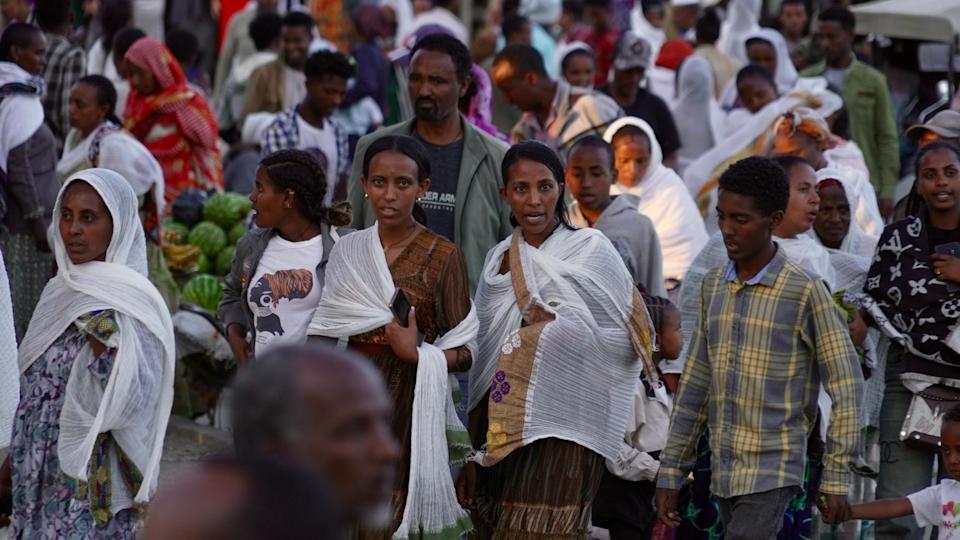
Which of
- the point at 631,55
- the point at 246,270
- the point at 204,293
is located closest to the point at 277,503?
the point at 246,270

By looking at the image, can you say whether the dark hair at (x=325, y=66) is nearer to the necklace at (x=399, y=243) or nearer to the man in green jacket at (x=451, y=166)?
the man in green jacket at (x=451, y=166)

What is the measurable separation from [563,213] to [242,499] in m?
4.22

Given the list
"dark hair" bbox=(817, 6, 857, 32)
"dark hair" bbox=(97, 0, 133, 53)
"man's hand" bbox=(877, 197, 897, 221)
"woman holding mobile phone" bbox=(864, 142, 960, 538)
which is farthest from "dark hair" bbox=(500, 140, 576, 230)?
"dark hair" bbox=(97, 0, 133, 53)

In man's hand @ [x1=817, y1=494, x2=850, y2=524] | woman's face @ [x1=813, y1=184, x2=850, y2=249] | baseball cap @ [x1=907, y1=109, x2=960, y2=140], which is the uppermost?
baseball cap @ [x1=907, y1=109, x2=960, y2=140]

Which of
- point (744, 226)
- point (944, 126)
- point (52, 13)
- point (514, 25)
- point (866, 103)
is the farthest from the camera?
point (514, 25)

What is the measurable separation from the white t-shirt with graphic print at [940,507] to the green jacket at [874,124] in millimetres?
5781

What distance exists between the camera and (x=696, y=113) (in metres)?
13.1

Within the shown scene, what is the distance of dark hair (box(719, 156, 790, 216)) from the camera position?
605 centimetres

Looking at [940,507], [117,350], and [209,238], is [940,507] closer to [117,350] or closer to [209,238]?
[117,350]

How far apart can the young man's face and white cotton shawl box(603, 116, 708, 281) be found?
2.71 m

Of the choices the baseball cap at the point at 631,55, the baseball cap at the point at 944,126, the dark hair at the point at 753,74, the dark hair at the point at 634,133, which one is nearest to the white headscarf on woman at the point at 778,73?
the dark hair at the point at 753,74

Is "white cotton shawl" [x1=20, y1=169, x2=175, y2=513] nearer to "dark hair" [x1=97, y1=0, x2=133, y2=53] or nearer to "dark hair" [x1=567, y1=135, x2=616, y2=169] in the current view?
"dark hair" [x1=567, y1=135, x2=616, y2=169]

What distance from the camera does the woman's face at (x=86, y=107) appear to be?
9570mm

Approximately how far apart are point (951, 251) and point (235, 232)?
16.7 feet
